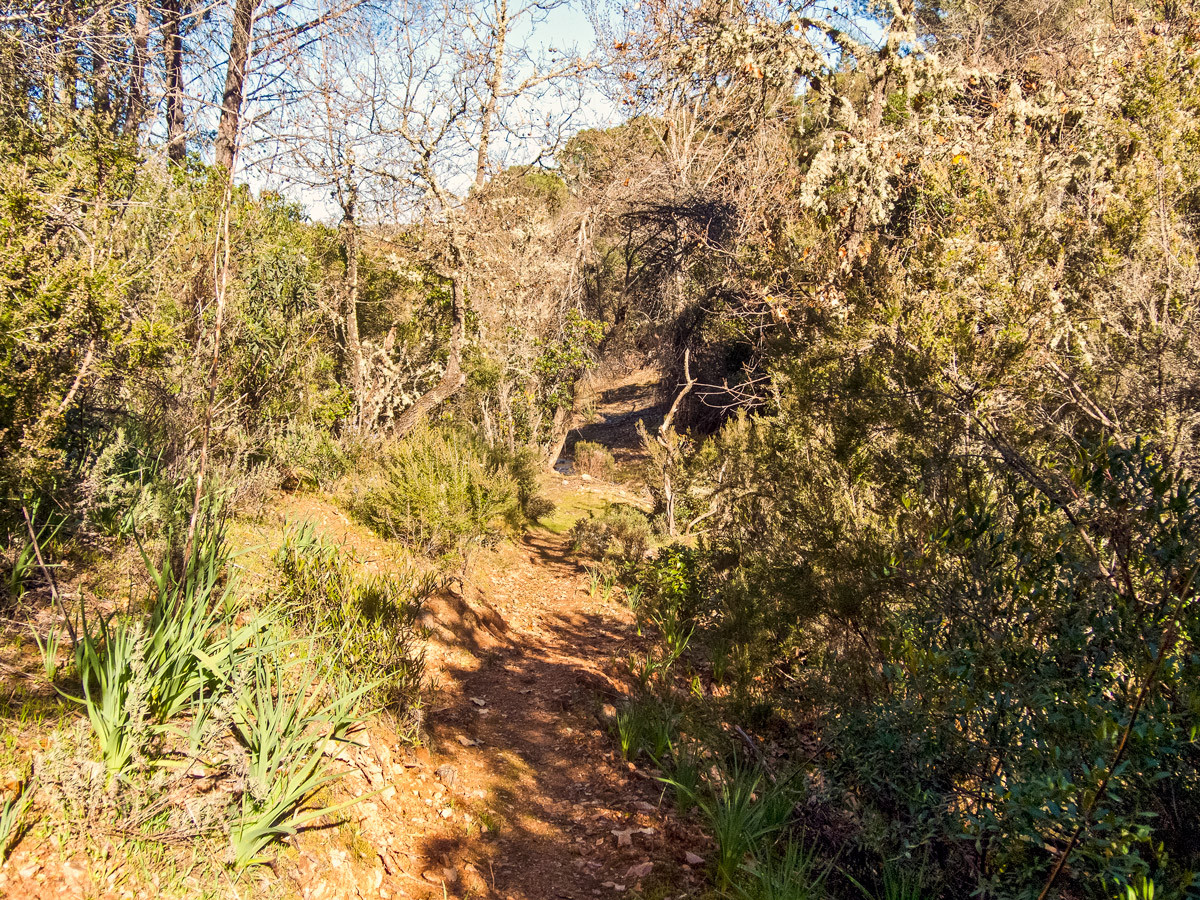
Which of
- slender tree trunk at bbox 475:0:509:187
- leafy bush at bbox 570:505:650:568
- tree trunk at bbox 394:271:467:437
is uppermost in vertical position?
slender tree trunk at bbox 475:0:509:187

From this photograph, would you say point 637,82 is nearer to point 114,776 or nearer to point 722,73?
point 722,73

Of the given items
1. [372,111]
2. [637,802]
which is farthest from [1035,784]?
[372,111]

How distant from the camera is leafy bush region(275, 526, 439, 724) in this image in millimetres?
3941

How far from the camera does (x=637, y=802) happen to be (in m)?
4.07

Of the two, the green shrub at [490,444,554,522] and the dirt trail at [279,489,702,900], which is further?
the green shrub at [490,444,554,522]

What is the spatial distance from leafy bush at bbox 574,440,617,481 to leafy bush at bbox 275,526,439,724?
477 inches

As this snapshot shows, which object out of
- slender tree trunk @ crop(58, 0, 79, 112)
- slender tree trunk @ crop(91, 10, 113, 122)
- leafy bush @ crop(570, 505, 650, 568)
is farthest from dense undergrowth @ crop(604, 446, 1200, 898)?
slender tree trunk @ crop(58, 0, 79, 112)

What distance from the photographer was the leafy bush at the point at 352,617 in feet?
12.9

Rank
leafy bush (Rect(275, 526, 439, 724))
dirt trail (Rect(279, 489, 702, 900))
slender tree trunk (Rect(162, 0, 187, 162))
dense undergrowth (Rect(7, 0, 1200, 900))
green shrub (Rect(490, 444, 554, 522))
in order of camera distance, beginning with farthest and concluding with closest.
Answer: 1. green shrub (Rect(490, 444, 554, 522))
2. slender tree trunk (Rect(162, 0, 187, 162))
3. leafy bush (Rect(275, 526, 439, 724))
4. dirt trail (Rect(279, 489, 702, 900))
5. dense undergrowth (Rect(7, 0, 1200, 900))

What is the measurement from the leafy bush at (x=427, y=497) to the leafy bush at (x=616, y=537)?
1.61 m

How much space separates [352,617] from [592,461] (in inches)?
518

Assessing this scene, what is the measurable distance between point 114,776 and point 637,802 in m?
2.64

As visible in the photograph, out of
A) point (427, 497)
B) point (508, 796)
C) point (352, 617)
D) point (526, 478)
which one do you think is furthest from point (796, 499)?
point (526, 478)

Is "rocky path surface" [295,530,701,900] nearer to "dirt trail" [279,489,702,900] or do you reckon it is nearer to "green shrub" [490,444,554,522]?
"dirt trail" [279,489,702,900]
